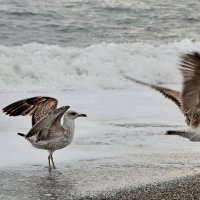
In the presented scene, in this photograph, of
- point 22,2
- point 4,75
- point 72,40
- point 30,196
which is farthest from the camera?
point 22,2

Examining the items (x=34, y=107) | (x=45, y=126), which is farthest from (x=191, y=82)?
(x=34, y=107)

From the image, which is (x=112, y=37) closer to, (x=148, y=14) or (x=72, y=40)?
(x=72, y=40)

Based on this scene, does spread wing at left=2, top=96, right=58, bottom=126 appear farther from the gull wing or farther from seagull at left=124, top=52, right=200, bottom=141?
seagull at left=124, top=52, right=200, bottom=141

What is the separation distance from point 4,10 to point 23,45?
4.86 metres

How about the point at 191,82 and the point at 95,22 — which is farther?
the point at 95,22

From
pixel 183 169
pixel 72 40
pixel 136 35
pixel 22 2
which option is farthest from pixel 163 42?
pixel 183 169

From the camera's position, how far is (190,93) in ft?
19.9

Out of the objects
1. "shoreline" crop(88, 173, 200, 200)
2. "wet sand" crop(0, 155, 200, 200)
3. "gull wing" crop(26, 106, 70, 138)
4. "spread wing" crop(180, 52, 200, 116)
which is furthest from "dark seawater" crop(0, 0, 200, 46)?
"spread wing" crop(180, 52, 200, 116)

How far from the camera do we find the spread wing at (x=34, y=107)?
24.2 feet

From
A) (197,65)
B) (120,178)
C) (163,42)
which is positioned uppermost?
(197,65)

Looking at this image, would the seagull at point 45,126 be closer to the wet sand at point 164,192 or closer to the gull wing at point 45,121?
the gull wing at point 45,121

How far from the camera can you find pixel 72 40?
63.0ft

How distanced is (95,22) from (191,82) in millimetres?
16194

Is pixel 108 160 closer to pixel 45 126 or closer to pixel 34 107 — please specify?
pixel 45 126
